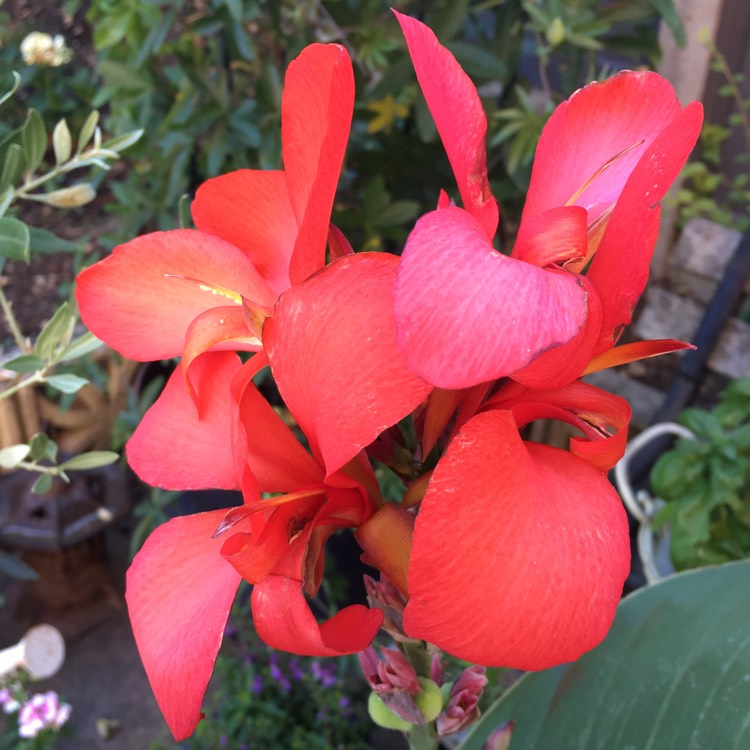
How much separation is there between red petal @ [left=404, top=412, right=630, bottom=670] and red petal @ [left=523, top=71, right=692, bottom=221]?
0.37 ft

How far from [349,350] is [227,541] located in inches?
3.5

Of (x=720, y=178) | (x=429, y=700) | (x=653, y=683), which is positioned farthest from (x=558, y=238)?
(x=720, y=178)

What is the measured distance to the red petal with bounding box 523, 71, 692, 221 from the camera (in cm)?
31

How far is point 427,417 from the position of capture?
320 millimetres

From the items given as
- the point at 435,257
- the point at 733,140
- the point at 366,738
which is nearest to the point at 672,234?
the point at 733,140

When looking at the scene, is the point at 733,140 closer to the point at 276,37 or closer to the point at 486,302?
the point at 276,37

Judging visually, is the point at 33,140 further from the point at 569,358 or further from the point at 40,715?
the point at 40,715

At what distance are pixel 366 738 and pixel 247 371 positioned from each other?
3.29 ft

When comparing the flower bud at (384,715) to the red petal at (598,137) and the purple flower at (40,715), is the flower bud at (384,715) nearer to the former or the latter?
the red petal at (598,137)

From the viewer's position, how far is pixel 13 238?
1.61ft

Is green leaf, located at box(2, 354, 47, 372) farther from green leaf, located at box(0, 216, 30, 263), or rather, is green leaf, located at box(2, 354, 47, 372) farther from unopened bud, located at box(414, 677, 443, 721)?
unopened bud, located at box(414, 677, 443, 721)

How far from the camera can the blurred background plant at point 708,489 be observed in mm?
953

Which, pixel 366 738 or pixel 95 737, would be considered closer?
pixel 366 738

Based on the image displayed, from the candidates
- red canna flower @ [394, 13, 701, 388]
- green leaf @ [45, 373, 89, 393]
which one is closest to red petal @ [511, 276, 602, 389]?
→ red canna flower @ [394, 13, 701, 388]
